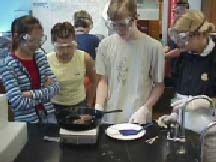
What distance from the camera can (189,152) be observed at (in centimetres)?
170

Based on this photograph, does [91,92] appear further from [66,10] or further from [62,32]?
[66,10]

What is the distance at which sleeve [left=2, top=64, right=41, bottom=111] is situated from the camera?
7.22 ft

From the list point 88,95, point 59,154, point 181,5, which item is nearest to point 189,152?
point 59,154

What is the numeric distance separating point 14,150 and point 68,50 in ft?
3.60

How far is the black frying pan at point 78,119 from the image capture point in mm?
1776

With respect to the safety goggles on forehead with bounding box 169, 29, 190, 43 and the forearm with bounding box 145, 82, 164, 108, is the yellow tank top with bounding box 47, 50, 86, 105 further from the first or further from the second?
the safety goggles on forehead with bounding box 169, 29, 190, 43

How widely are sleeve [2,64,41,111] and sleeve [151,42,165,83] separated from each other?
733mm

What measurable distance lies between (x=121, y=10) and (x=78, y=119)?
666mm

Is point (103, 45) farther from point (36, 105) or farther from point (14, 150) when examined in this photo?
point (14, 150)

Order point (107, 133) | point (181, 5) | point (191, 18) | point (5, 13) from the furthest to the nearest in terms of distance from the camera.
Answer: point (5, 13) → point (181, 5) → point (191, 18) → point (107, 133)

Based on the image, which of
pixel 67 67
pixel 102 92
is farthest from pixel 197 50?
pixel 67 67

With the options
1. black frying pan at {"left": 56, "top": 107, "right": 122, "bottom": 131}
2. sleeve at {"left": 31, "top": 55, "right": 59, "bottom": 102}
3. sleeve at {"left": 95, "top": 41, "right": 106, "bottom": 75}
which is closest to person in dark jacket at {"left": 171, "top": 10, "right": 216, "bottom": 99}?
sleeve at {"left": 95, "top": 41, "right": 106, "bottom": 75}

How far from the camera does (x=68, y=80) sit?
2.68m

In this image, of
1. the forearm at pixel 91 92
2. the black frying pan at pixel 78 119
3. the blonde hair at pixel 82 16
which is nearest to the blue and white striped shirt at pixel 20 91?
the black frying pan at pixel 78 119
